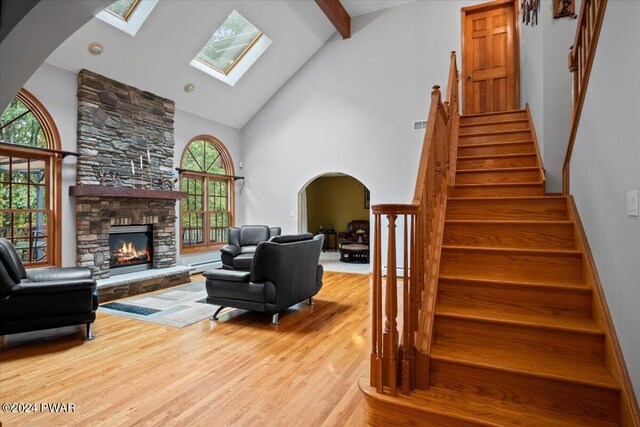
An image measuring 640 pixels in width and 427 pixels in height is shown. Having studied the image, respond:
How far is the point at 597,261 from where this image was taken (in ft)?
6.91

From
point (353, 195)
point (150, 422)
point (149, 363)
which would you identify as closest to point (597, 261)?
point (150, 422)

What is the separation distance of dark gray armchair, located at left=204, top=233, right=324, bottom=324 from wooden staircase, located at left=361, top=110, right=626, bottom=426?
1.66 meters

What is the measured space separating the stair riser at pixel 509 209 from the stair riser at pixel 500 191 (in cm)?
35

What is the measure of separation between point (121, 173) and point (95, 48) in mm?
1801

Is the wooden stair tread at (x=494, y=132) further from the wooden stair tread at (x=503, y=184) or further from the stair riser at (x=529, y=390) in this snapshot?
the stair riser at (x=529, y=390)

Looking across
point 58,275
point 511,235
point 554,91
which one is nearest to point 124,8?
point 58,275

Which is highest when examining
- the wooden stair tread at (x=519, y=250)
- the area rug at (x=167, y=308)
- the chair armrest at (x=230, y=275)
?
the wooden stair tread at (x=519, y=250)

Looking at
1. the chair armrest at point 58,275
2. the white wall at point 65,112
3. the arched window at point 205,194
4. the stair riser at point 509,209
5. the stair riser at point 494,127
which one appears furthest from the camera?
the arched window at point 205,194

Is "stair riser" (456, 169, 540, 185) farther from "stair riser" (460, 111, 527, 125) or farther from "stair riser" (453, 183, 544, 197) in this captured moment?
"stair riser" (460, 111, 527, 125)

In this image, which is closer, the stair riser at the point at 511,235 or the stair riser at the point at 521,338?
the stair riser at the point at 521,338

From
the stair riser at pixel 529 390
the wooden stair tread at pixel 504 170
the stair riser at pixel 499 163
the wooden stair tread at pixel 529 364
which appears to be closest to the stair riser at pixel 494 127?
the stair riser at pixel 499 163

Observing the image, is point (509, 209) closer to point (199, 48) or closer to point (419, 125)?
point (419, 125)

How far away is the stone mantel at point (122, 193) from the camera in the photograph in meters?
4.88

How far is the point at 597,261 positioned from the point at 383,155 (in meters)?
4.78
